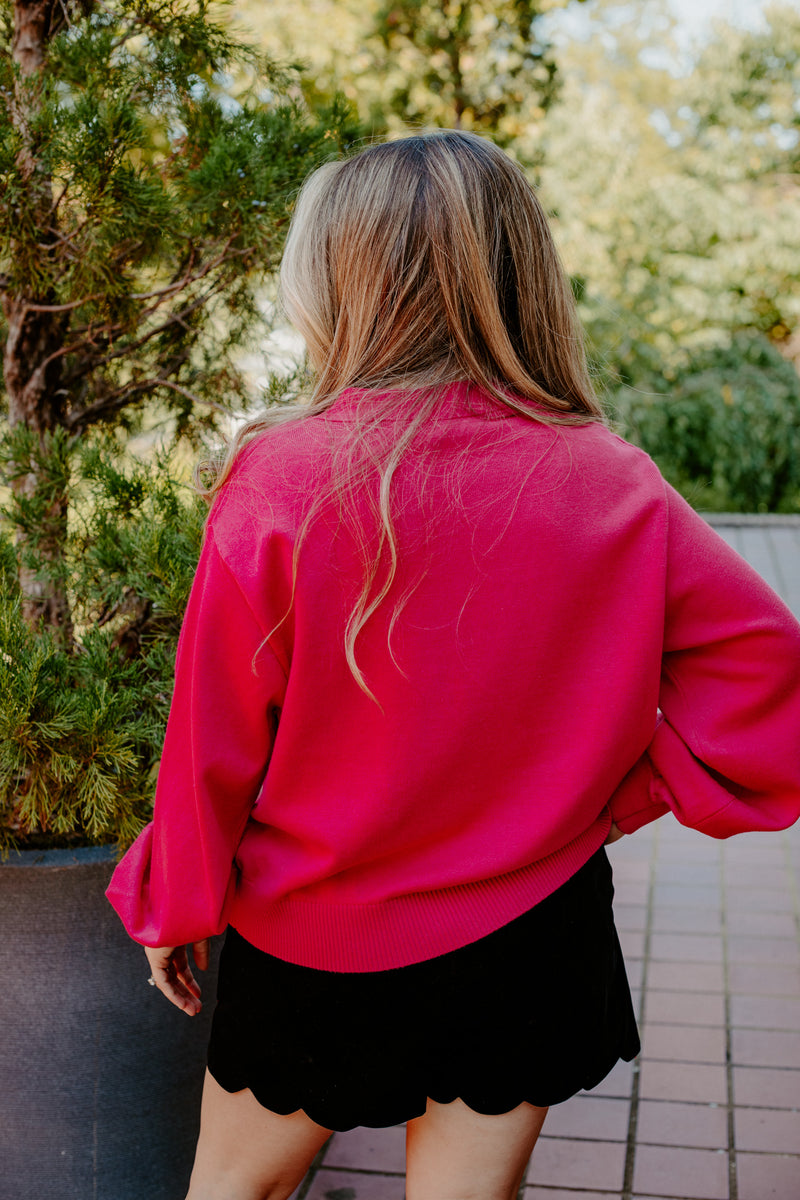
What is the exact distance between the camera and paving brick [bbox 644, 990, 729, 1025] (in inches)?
119

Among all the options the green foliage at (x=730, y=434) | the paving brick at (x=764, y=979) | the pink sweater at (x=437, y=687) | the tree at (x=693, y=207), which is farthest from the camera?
the tree at (x=693, y=207)

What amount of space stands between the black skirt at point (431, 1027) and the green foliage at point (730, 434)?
30.0 feet

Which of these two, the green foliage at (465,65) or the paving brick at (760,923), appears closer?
the paving brick at (760,923)

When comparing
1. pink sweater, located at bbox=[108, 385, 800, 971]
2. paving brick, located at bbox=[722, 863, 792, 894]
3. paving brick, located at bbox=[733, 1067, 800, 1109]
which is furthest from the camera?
paving brick, located at bbox=[722, 863, 792, 894]

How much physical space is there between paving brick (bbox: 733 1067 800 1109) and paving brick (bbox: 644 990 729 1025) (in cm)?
25

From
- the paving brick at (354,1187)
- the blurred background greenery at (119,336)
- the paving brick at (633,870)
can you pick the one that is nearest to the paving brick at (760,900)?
the paving brick at (633,870)

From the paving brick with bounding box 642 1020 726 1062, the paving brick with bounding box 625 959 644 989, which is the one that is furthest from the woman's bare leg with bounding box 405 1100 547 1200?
the paving brick with bounding box 625 959 644 989

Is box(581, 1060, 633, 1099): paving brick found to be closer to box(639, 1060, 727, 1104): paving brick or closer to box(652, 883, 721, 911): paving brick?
box(639, 1060, 727, 1104): paving brick

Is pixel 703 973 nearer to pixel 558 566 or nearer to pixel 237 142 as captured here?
pixel 558 566

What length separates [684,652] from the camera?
141 cm

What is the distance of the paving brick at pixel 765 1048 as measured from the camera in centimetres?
280

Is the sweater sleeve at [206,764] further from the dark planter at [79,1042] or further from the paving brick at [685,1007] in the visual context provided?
the paving brick at [685,1007]

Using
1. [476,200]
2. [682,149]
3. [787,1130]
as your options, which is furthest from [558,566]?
[682,149]

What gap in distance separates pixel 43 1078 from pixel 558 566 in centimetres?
144
